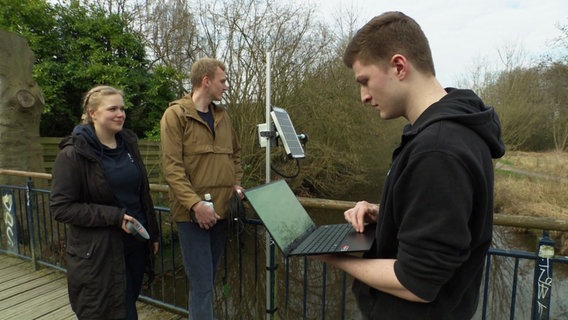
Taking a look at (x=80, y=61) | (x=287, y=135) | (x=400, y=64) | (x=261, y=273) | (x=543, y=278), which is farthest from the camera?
(x=80, y=61)

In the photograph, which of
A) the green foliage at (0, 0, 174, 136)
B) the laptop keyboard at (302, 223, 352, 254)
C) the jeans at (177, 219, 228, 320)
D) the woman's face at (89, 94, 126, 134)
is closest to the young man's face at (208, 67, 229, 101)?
the woman's face at (89, 94, 126, 134)

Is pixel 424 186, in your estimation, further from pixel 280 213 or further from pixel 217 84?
pixel 217 84

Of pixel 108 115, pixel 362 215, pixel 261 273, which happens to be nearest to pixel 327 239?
pixel 362 215

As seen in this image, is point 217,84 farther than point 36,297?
No

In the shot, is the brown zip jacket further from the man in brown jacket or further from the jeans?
the jeans

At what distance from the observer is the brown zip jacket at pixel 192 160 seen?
2.09 m

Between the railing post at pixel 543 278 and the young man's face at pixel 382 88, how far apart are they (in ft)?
4.80

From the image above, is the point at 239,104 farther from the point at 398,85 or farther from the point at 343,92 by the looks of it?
the point at 398,85

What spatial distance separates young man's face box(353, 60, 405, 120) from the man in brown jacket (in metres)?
1.37

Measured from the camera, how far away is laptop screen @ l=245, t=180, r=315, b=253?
1332 mm

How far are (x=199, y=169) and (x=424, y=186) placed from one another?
166 centimetres

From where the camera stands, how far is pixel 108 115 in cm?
212

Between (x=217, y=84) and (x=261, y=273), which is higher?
(x=217, y=84)

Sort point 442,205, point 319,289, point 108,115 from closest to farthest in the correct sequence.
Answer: point 442,205 < point 108,115 < point 319,289
